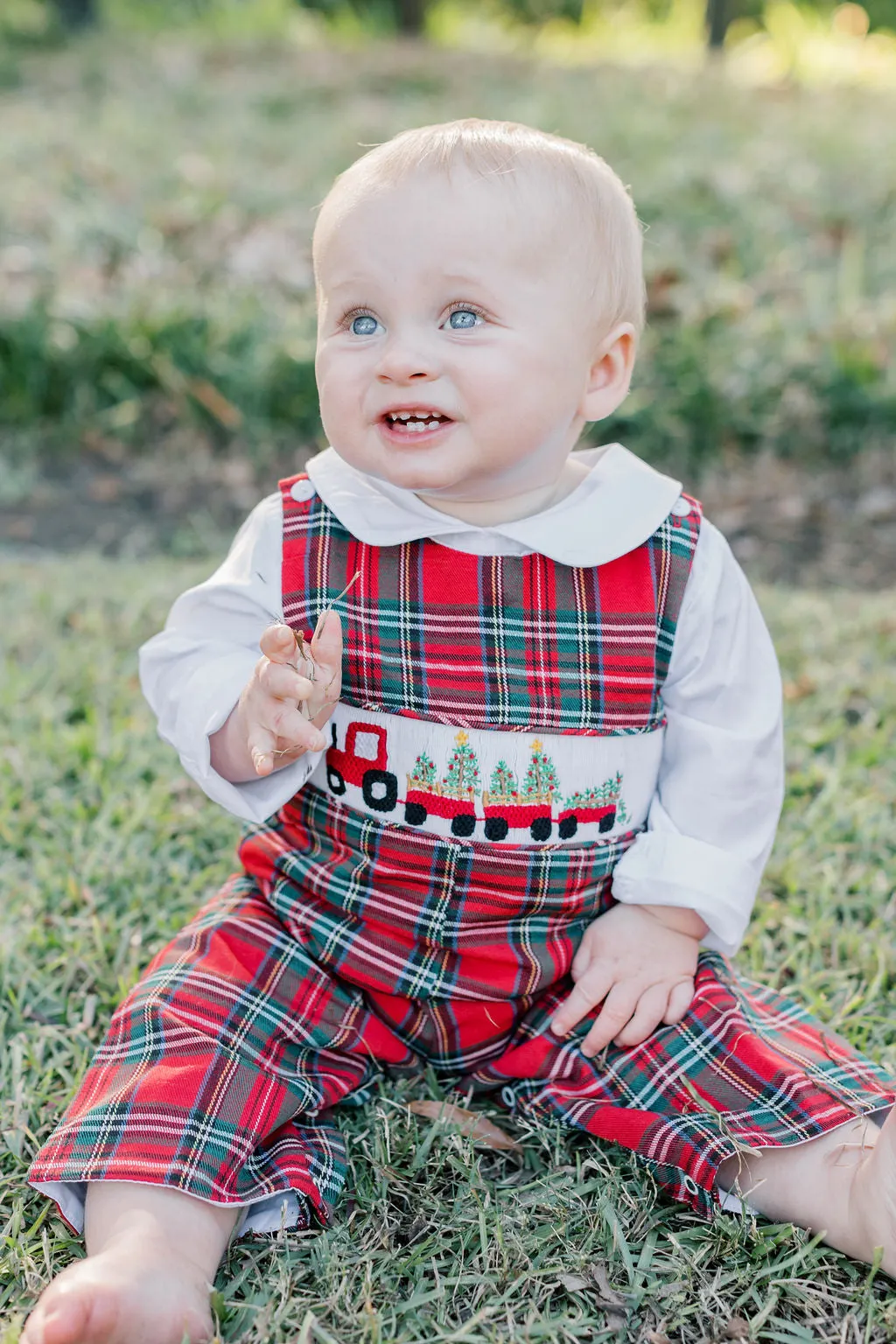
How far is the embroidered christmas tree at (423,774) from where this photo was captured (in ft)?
5.21

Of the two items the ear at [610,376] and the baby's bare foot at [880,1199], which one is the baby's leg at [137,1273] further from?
the ear at [610,376]

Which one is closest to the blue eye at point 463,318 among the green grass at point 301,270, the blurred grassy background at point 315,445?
the blurred grassy background at point 315,445

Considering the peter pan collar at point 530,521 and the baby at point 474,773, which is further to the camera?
the peter pan collar at point 530,521

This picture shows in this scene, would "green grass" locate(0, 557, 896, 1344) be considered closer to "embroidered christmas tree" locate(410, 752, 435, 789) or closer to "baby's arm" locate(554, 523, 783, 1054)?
"baby's arm" locate(554, 523, 783, 1054)

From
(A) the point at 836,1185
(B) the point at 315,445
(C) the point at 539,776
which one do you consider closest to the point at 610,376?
(C) the point at 539,776

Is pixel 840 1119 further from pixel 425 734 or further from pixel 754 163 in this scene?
pixel 754 163

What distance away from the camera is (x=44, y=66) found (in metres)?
8.20

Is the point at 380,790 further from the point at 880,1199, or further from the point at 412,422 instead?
the point at 880,1199

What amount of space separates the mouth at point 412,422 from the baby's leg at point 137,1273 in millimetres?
892

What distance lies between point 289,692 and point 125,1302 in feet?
2.10

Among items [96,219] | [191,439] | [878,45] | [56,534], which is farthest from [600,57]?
[56,534]

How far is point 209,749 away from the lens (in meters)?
1.59

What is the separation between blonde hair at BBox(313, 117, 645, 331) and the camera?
145cm

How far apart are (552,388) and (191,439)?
3.15 m
